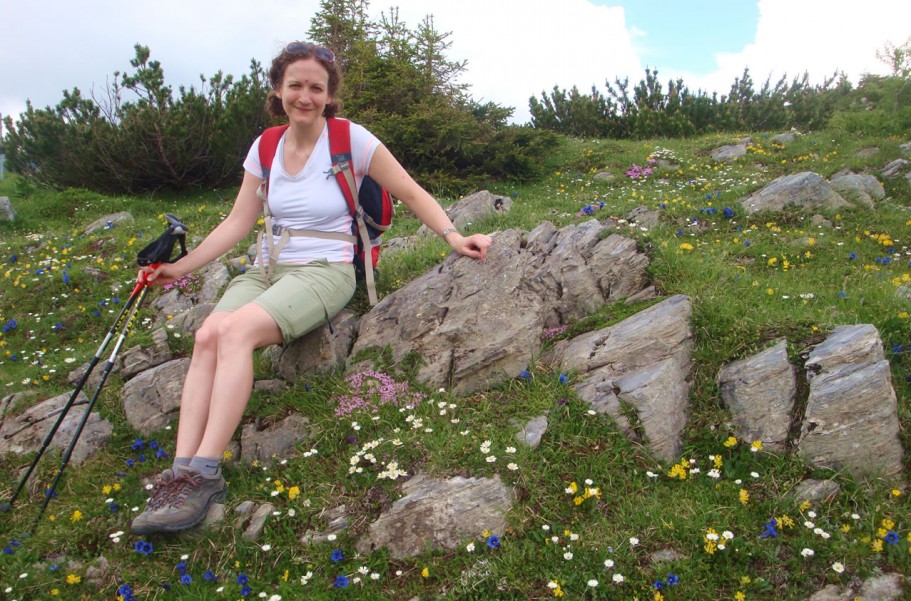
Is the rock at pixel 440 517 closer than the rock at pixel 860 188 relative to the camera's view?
Yes

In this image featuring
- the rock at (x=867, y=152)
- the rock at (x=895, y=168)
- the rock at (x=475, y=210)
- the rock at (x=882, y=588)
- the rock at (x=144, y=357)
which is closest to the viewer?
the rock at (x=882, y=588)

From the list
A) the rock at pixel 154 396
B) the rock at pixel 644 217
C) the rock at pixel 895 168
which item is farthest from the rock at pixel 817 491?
the rock at pixel 895 168

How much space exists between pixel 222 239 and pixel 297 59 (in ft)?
A: 4.63

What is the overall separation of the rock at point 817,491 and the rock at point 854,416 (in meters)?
0.13

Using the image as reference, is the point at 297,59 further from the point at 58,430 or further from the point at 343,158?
the point at 58,430

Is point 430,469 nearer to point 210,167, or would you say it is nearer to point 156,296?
point 156,296

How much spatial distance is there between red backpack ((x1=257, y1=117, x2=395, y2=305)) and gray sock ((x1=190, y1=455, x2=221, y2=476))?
143cm

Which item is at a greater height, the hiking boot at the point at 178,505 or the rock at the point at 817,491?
the hiking boot at the point at 178,505

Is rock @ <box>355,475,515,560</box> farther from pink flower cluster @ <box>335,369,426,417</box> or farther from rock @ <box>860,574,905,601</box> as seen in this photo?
rock @ <box>860,574,905,601</box>

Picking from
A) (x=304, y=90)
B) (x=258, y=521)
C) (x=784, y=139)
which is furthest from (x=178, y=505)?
(x=784, y=139)

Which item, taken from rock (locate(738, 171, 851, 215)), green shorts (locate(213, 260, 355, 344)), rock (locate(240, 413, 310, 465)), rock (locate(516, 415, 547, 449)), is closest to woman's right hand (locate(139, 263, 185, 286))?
green shorts (locate(213, 260, 355, 344))

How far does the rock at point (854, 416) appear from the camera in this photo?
11.7ft

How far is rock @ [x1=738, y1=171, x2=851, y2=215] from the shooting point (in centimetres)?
805

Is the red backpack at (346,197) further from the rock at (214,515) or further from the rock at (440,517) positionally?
the rock at (440,517)
